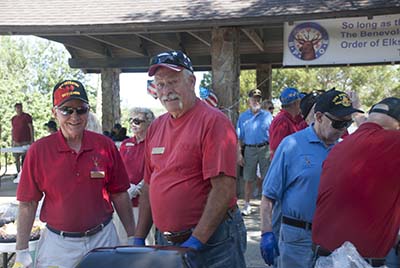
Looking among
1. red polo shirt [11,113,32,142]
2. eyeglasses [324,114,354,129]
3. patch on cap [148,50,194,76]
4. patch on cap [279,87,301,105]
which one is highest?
patch on cap [148,50,194,76]

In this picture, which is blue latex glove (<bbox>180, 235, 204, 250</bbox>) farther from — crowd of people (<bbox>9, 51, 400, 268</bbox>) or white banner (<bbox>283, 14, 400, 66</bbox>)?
white banner (<bbox>283, 14, 400, 66</bbox>)

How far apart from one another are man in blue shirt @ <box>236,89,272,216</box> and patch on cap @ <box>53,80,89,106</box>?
5764mm

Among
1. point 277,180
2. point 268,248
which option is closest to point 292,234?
point 268,248

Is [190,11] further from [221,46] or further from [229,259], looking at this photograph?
[229,259]

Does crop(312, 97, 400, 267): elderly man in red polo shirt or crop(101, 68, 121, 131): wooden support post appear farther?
crop(101, 68, 121, 131): wooden support post

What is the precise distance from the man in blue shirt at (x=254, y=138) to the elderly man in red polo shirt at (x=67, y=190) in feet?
18.6

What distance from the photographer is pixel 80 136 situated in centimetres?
314

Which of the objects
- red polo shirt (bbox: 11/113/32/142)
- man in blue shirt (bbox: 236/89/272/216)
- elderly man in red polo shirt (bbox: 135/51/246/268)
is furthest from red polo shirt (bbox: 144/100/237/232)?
red polo shirt (bbox: 11/113/32/142)

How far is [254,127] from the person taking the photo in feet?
29.2

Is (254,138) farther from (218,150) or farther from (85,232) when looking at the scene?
(218,150)

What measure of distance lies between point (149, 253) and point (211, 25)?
658 cm

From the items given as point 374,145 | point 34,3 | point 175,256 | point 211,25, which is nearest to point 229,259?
point 175,256

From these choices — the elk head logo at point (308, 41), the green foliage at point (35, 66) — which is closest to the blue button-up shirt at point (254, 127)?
the elk head logo at point (308, 41)

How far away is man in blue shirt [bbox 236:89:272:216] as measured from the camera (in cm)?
875
